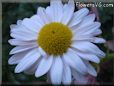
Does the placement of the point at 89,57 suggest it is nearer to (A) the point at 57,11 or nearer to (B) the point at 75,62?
(B) the point at 75,62

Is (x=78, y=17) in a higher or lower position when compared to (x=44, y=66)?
higher

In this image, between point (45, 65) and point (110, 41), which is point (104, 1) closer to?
point (110, 41)

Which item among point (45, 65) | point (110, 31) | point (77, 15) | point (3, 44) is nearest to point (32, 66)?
point (45, 65)

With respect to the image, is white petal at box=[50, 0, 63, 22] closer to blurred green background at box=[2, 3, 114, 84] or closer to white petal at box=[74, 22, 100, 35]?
white petal at box=[74, 22, 100, 35]

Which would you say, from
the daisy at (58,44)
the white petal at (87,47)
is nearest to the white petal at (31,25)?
the daisy at (58,44)

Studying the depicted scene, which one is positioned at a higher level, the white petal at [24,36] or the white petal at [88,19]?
the white petal at [88,19]

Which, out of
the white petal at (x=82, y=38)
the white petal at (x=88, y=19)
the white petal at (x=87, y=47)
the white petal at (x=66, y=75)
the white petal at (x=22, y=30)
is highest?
the white petal at (x=88, y=19)

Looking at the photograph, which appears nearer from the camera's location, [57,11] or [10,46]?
[57,11]

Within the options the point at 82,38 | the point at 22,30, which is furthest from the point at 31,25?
the point at 82,38

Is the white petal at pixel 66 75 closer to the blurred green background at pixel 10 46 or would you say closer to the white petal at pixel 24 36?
the white petal at pixel 24 36
